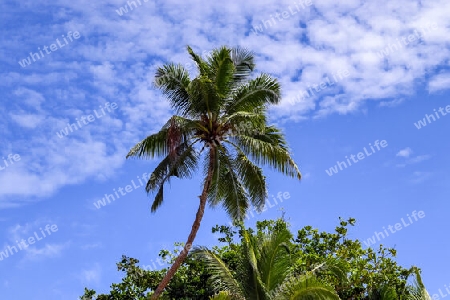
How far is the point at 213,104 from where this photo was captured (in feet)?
68.4

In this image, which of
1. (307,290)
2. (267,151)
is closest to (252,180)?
(267,151)

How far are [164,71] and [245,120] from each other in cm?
360

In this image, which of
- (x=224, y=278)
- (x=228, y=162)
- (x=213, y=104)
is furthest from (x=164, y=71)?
(x=224, y=278)

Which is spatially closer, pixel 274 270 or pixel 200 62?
pixel 274 270

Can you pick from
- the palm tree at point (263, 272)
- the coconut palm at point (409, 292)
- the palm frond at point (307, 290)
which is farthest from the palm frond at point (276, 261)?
the coconut palm at point (409, 292)

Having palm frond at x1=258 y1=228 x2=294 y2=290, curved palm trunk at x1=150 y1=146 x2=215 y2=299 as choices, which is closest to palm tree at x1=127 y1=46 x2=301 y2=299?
curved palm trunk at x1=150 y1=146 x2=215 y2=299

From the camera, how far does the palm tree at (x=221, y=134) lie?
20688 millimetres

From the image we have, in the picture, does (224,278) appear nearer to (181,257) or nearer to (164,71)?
(181,257)

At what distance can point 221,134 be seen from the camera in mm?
21078

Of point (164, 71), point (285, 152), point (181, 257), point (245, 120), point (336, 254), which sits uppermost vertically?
point (164, 71)

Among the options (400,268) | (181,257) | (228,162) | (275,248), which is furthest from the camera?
(400,268)

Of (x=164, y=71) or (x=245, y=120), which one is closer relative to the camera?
(x=245, y=120)

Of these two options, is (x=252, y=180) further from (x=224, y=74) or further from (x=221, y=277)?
(x=221, y=277)

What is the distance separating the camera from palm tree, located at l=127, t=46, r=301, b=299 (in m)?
20.7
